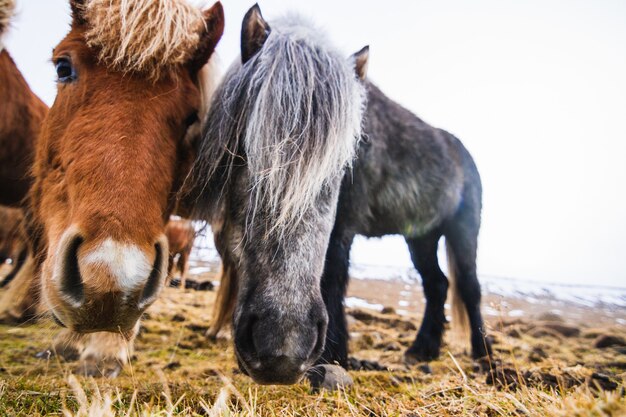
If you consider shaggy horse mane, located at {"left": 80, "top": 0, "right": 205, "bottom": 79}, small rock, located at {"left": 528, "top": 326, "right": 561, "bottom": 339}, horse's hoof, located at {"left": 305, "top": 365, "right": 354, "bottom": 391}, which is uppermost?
shaggy horse mane, located at {"left": 80, "top": 0, "right": 205, "bottom": 79}

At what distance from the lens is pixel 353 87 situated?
213cm

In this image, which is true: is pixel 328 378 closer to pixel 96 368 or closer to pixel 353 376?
pixel 353 376

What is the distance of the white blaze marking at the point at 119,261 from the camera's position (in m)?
1.32

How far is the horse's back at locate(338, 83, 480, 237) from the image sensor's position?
3.04 m

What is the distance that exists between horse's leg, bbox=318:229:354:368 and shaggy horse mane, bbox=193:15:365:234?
0.73 m

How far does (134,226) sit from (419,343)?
147 inches

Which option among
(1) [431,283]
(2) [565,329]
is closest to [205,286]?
(1) [431,283]

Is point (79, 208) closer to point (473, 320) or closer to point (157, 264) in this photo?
point (157, 264)

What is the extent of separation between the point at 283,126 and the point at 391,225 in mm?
2298

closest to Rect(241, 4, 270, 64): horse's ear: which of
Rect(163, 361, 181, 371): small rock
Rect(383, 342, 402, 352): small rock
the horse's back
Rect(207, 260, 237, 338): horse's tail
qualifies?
the horse's back

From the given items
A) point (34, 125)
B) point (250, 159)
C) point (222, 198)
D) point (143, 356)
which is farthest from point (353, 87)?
point (34, 125)

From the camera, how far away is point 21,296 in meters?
3.09

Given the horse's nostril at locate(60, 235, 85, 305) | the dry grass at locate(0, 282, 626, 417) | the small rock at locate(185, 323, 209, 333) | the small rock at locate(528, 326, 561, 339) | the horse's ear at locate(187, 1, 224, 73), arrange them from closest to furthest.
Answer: the dry grass at locate(0, 282, 626, 417)
the horse's nostril at locate(60, 235, 85, 305)
the horse's ear at locate(187, 1, 224, 73)
the small rock at locate(185, 323, 209, 333)
the small rock at locate(528, 326, 561, 339)

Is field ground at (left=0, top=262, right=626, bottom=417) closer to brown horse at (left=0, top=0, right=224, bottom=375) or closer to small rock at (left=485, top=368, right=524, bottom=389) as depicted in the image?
small rock at (left=485, top=368, right=524, bottom=389)
